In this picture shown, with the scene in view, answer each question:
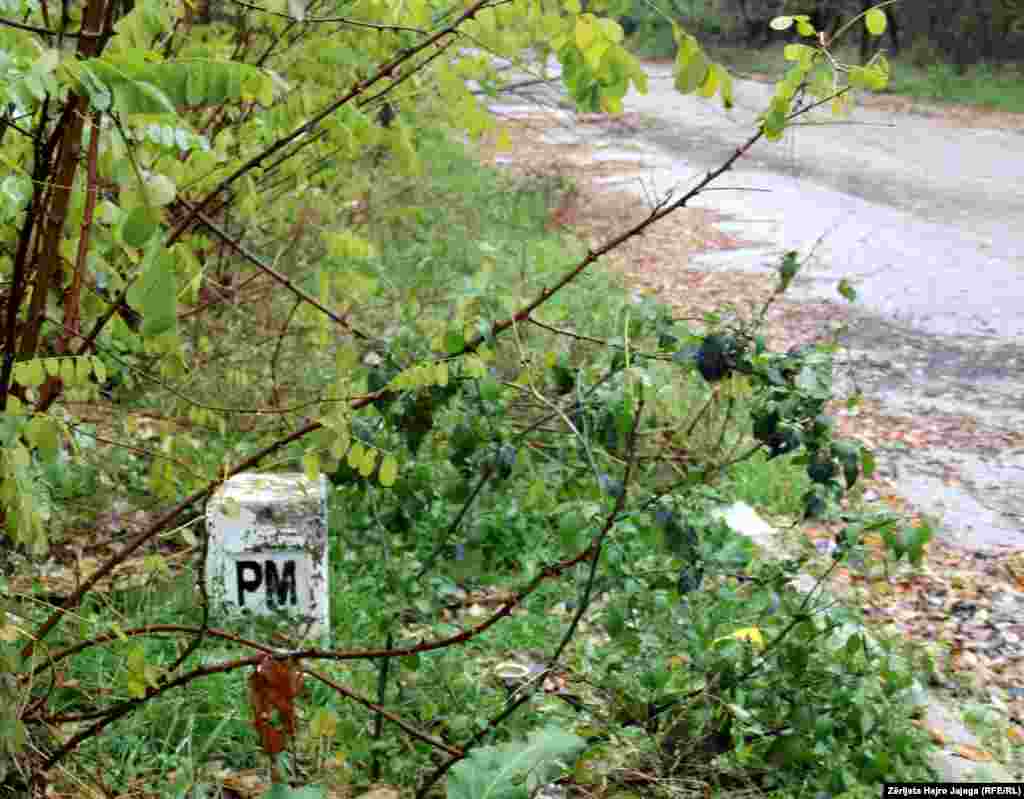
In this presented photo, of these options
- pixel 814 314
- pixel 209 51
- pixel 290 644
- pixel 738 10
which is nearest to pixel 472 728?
pixel 290 644

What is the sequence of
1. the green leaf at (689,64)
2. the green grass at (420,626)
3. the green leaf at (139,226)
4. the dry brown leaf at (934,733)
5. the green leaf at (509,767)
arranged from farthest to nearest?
the dry brown leaf at (934,733) → the green grass at (420,626) → the green leaf at (689,64) → the green leaf at (509,767) → the green leaf at (139,226)

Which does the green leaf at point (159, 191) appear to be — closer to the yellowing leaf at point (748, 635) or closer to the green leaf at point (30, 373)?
the green leaf at point (30, 373)

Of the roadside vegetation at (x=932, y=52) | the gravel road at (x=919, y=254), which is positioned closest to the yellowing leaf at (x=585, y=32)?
the gravel road at (x=919, y=254)

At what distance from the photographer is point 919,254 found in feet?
33.6

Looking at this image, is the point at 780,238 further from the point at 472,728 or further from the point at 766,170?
the point at 472,728

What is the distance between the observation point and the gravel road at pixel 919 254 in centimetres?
582

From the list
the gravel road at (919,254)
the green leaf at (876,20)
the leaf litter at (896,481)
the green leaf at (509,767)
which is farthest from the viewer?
the gravel road at (919,254)

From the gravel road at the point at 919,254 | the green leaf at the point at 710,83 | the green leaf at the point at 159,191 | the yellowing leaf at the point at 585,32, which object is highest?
the yellowing leaf at the point at 585,32

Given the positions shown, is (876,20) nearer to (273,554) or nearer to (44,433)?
(44,433)

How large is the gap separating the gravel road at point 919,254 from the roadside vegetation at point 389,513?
22.1 inches

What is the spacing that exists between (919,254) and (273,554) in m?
7.99

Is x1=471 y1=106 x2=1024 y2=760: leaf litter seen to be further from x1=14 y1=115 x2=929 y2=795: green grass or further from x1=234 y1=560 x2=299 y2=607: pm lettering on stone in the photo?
x1=234 y1=560 x2=299 y2=607: pm lettering on stone

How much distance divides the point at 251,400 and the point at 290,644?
7.09ft

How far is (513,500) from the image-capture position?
16.3ft
